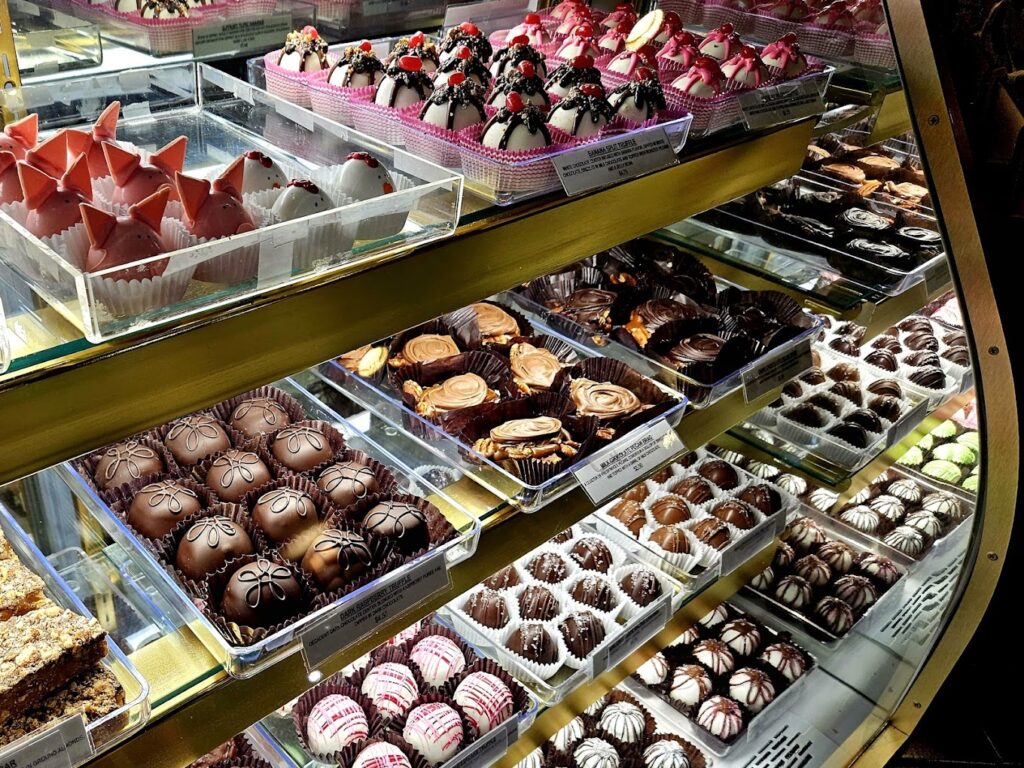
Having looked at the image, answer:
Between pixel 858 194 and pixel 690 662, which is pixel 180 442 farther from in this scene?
pixel 858 194

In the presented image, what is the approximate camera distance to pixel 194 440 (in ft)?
5.36

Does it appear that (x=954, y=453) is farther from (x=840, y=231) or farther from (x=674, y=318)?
(x=674, y=318)

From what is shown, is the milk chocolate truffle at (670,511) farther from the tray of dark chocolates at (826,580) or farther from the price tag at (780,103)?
the price tag at (780,103)

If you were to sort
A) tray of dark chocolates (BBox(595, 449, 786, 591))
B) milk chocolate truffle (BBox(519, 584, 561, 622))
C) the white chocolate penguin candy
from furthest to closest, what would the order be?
1. tray of dark chocolates (BBox(595, 449, 786, 591))
2. milk chocolate truffle (BBox(519, 584, 561, 622))
3. the white chocolate penguin candy

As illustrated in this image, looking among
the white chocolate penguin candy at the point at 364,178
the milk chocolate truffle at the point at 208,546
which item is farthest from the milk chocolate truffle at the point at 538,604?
the white chocolate penguin candy at the point at 364,178

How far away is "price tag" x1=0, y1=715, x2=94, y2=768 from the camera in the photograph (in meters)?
1.02

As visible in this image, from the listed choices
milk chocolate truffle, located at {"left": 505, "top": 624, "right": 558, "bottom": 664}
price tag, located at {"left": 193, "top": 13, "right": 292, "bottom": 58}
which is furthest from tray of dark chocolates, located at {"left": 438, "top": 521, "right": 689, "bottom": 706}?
price tag, located at {"left": 193, "top": 13, "right": 292, "bottom": 58}

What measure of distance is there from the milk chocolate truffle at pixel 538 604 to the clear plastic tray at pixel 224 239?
1.18 meters

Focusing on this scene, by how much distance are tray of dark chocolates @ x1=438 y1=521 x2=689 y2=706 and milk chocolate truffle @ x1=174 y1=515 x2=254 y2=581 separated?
0.81 metres

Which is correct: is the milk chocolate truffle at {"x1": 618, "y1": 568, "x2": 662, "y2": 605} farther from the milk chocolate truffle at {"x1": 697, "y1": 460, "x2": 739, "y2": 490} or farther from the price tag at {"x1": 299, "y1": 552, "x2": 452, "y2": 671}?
the price tag at {"x1": 299, "y1": 552, "x2": 452, "y2": 671}

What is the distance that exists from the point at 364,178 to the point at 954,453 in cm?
258

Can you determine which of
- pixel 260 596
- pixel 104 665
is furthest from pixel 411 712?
pixel 104 665

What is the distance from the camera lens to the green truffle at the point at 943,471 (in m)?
3.14

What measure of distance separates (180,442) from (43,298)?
2.07 feet
